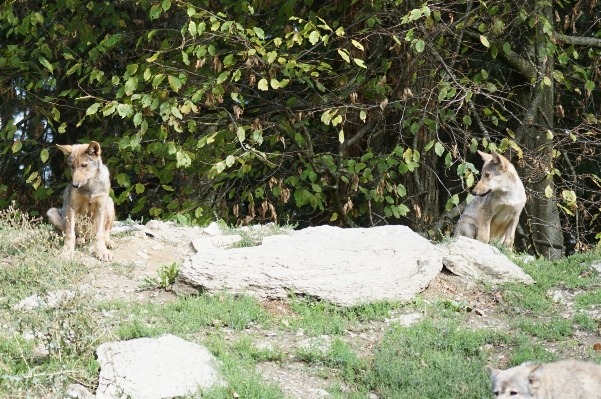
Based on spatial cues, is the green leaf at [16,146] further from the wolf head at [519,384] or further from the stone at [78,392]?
the wolf head at [519,384]

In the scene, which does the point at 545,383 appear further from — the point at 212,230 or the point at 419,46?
the point at 419,46

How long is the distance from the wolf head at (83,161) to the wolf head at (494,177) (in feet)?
18.6

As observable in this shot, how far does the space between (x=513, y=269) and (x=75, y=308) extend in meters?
5.64

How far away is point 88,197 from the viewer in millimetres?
10969

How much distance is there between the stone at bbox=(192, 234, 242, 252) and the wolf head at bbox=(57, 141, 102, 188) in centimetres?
165

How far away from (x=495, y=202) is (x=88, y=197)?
618 centimetres

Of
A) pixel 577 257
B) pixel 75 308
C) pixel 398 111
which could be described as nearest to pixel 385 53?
pixel 398 111

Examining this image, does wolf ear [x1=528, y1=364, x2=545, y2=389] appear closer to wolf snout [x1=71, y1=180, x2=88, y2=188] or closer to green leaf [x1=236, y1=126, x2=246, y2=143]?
wolf snout [x1=71, y1=180, x2=88, y2=188]

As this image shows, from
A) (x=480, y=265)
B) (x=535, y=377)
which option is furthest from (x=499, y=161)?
(x=535, y=377)

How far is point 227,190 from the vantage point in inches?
604

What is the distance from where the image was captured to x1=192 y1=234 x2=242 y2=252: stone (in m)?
11.2

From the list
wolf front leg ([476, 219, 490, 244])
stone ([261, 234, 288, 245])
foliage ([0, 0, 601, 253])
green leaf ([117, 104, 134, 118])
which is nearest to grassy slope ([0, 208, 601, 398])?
stone ([261, 234, 288, 245])

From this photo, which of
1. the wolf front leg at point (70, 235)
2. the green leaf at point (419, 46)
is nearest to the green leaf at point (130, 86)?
the wolf front leg at point (70, 235)

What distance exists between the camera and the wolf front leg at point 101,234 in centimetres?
1058
